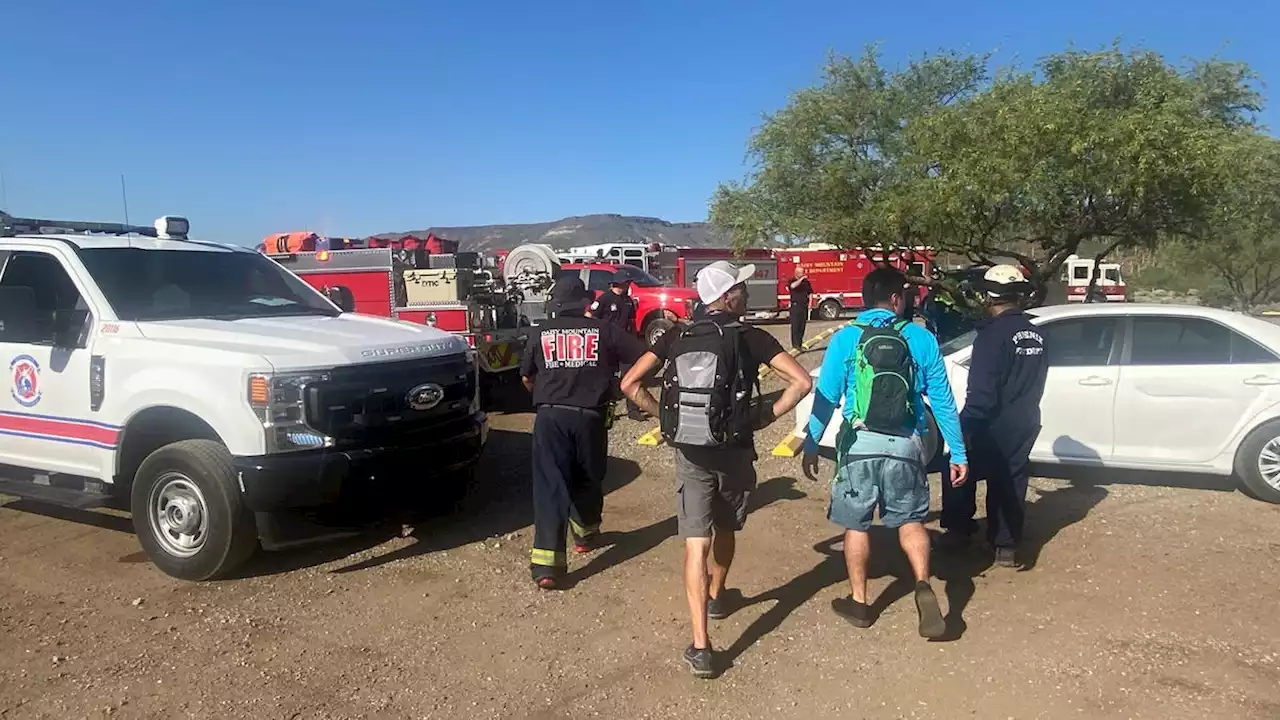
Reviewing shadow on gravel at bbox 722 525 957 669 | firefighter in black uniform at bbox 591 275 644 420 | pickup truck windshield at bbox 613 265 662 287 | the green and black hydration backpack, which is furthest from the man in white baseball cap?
pickup truck windshield at bbox 613 265 662 287

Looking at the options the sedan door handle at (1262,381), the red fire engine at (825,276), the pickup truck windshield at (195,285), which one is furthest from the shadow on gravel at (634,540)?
the red fire engine at (825,276)

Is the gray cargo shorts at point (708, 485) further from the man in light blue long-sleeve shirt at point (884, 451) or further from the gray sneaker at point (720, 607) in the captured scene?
the gray sneaker at point (720, 607)

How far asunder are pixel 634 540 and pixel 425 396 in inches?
63.2

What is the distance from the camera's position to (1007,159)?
1130 cm

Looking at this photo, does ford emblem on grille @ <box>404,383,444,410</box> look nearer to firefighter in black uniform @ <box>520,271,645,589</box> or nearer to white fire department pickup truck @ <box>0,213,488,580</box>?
white fire department pickup truck @ <box>0,213,488,580</box>

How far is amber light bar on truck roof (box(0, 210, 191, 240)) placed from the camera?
260 inches

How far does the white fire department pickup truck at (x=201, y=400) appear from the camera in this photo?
4836 mm

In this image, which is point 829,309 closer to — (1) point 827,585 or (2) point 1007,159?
(2) point 1007,159

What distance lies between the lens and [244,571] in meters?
5.20

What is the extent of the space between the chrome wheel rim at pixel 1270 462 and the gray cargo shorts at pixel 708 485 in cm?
445

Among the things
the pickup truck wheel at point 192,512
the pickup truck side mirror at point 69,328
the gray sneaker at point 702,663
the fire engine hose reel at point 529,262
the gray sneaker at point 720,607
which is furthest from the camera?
the fire engine hose reel at point 529,262

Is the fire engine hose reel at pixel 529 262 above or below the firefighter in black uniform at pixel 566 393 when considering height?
above

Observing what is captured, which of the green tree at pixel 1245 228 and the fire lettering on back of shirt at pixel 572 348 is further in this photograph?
the green tree at pixel 1245 228

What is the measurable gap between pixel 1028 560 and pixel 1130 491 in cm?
194
